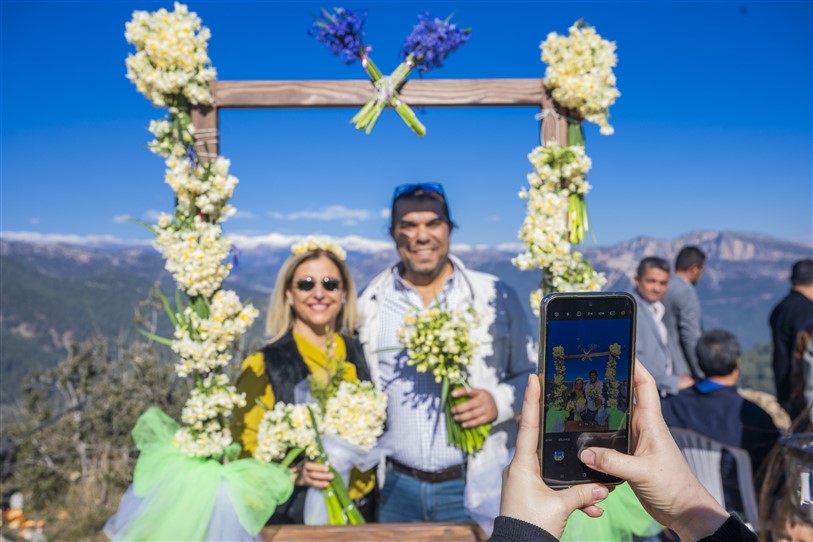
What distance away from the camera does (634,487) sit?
1470 millimetres

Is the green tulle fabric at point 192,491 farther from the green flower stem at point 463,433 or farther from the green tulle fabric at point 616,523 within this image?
the green tulle fabric at point 616,523

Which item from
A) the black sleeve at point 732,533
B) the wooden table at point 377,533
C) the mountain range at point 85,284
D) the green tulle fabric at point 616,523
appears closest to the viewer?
the black sleeve at point 732,533

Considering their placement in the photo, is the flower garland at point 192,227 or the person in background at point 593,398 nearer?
the person in background at point 593,398

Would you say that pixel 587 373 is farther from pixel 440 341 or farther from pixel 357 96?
pixel 357 96

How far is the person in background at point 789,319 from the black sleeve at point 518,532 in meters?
5.50

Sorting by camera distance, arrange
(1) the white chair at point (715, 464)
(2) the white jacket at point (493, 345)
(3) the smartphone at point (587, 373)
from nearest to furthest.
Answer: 1. (3) the smartphone at point (587, 373)
2. (2) the white jacket at point (493, 345)
3. (1) the white chair at point (715, 464)

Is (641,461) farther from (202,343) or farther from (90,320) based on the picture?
(90,320)

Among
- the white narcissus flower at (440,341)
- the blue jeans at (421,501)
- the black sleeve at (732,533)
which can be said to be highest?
the white narcissus flower at (440,341)

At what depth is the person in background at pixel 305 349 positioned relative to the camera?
3287mm

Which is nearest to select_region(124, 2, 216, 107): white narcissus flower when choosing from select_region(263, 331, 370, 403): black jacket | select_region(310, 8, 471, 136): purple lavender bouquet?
select_region(310, 8, 471, 136): purple lavender bouquet

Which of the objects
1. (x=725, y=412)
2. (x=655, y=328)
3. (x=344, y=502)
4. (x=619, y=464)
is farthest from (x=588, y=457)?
(x=655, y=328)

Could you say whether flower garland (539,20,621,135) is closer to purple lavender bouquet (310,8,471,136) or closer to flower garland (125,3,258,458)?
purple lavender bouquet (310,8,471,136)

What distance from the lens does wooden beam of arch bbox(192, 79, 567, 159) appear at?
3271mm

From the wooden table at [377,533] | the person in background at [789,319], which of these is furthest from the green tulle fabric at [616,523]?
the person in background at [789,319]
